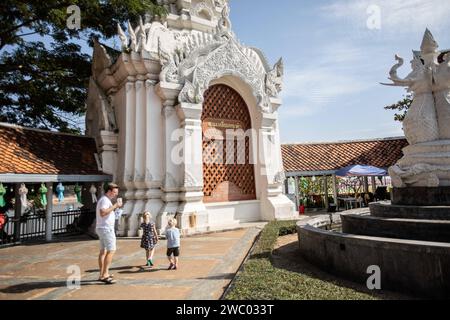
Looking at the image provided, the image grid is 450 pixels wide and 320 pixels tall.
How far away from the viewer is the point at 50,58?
14.3m

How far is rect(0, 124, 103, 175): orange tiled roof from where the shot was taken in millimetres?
9492

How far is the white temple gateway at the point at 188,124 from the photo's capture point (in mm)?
10797

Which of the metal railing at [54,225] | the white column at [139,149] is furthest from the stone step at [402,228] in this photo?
the metal railing at [54,225]

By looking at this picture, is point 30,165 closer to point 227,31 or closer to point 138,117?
point 138,117

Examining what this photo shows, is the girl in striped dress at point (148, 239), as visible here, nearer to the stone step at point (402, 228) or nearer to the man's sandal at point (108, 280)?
the man's sandal at point (108, 280)

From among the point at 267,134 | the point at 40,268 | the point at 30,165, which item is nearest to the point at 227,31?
the point at 267,134

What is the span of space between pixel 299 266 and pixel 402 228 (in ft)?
6.10

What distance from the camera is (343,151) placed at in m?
19.0

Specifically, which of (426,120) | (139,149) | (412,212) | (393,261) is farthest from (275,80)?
(393,261)

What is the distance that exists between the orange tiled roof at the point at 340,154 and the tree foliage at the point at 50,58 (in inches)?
429

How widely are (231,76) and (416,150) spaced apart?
7782mm

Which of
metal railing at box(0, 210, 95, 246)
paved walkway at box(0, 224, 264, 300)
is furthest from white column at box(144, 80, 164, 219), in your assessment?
metal railing at box(0, 210, 95, 246)

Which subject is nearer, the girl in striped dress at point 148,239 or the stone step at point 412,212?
the stone step at point 412,212

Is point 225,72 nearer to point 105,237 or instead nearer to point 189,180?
point 189,180
